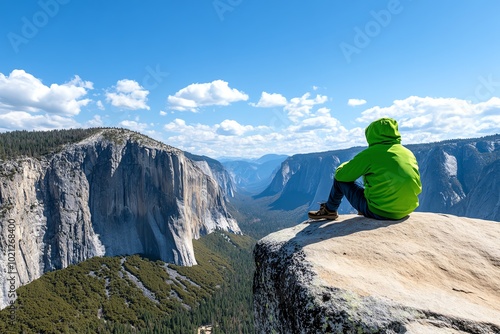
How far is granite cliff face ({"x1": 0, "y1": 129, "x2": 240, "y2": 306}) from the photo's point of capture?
3438 inches

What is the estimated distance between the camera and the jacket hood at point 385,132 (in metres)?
7.91

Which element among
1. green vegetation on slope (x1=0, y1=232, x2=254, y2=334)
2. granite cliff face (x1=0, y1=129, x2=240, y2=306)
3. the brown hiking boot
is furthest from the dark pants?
granite cliff face (x1=0, y1=129, x2=240, y2=306)

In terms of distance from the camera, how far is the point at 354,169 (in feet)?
25.6

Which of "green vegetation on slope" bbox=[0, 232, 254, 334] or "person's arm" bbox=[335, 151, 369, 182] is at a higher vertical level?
"person's arm" bbox=[335, 151, 369, 182]

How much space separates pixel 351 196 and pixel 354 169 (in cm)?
108

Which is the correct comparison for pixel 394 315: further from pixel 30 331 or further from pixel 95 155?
pixel 95 155

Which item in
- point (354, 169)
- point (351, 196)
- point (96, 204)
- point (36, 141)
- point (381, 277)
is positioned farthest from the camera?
point (36, 141)

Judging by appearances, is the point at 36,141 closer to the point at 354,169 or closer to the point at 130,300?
the point at 130,300

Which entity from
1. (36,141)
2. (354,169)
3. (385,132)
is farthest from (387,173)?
(36,141)

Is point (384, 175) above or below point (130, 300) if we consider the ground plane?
above

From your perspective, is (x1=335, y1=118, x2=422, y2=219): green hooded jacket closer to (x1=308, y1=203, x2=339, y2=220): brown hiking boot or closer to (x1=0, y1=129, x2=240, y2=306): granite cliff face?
(x1=308, y1=203, x2=339, y2=220): brown hiking boot

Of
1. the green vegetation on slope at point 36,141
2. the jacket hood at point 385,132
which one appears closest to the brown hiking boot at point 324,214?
the jacket hood at point 385,132

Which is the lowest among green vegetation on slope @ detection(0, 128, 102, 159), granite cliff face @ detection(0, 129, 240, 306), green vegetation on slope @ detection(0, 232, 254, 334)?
green vegetation on slope @ detection(0, 232, 254, 334)

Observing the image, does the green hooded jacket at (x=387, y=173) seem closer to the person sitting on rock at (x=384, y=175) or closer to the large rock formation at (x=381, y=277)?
the person sitting on rock at (x=384, y=175)
